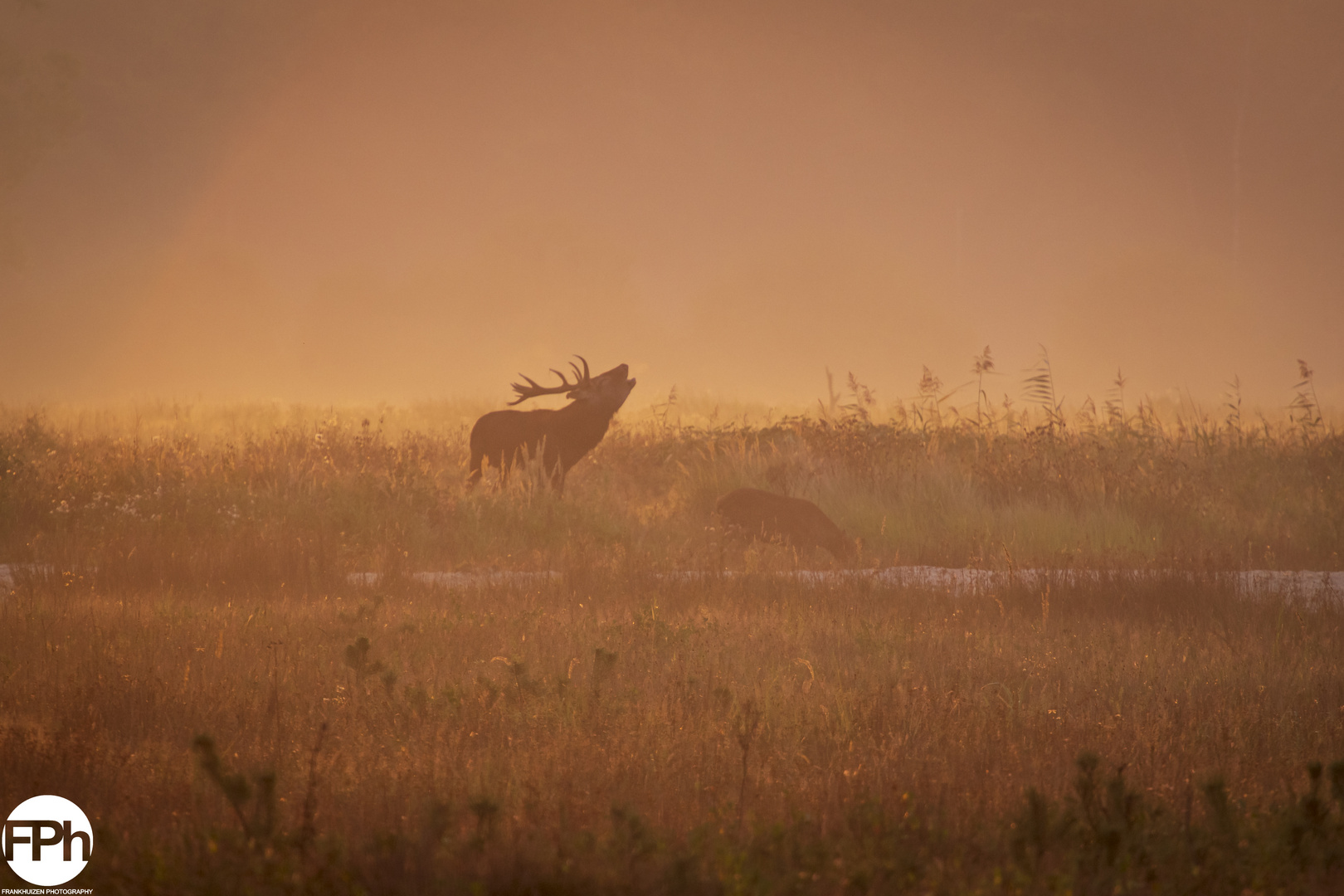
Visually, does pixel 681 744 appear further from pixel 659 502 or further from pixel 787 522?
pixel 659 502

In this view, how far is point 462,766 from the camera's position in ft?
12.2

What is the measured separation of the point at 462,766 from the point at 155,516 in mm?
7512

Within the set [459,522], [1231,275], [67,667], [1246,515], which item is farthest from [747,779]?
[1231,275]

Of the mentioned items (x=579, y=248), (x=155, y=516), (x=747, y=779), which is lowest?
(x=747, y=779)

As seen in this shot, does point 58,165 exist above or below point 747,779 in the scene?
above

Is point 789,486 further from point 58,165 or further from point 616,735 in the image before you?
point 58,165

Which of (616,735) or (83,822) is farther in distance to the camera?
(616,735)

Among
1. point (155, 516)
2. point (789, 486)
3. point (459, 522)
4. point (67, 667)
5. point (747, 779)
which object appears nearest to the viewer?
point (747, 779)

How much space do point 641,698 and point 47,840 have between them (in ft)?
8.21

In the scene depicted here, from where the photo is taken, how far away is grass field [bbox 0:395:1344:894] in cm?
283

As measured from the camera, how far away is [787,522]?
10.5m

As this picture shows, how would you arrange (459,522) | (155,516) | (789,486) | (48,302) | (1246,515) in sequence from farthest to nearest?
(48,302), (789,486), (1246,515), (459,522), (155,516)

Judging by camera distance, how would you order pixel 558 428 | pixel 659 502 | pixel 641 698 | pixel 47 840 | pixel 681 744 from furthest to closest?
pixel 659 502 → pixel 558 428 → pixel 641 698 → pixel 681 744 → pixel 47 840

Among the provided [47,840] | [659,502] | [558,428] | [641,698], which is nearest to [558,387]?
[558,428]
